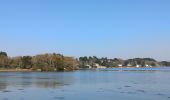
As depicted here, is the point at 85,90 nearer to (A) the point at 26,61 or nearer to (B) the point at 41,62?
(B) the point at 41,62

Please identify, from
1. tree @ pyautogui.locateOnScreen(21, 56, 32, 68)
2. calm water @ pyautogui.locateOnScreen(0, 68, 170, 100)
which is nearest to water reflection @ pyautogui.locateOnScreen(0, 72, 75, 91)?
calm water @ pyautogui.locateOnScreen(0, 68, 170, 100)

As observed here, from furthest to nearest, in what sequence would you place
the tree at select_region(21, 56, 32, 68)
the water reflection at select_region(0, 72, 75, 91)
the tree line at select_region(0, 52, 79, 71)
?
the tree at select_region(21, 56, 32, 68), the tree line at select_region(0, 52, 79, 71), the water reflection at select_region(0, 72, 75, 91)

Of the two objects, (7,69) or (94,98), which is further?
(7,69)

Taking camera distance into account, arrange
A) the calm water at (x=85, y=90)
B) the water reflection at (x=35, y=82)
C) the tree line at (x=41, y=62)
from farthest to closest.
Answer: the tree line at (x=41, y=62), the water reflection at (x=35, y=82), the calm water at (x=85, y=90)

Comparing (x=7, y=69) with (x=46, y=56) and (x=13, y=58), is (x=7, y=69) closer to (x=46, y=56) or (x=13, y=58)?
(x=13, y=58)

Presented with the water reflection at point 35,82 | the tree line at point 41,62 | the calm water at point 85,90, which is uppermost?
the tree line at point 41,62

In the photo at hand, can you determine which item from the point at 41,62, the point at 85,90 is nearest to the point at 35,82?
the point at 85,90

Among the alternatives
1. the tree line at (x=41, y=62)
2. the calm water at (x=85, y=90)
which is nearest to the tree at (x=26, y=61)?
the tree line at (x=41, y=62)

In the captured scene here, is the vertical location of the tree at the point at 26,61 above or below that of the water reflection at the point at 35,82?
above

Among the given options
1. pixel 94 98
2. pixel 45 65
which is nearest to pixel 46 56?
pixel 45 65

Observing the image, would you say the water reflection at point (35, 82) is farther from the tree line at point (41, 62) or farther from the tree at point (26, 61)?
the tree at point (26, 61)

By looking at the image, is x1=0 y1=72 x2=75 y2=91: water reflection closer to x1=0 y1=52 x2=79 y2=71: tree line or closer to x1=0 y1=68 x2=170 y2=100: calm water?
x1=0 y1=68 x2=170 y2=100: calm water

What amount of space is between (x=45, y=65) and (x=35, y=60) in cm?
558

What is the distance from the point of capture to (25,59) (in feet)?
595
